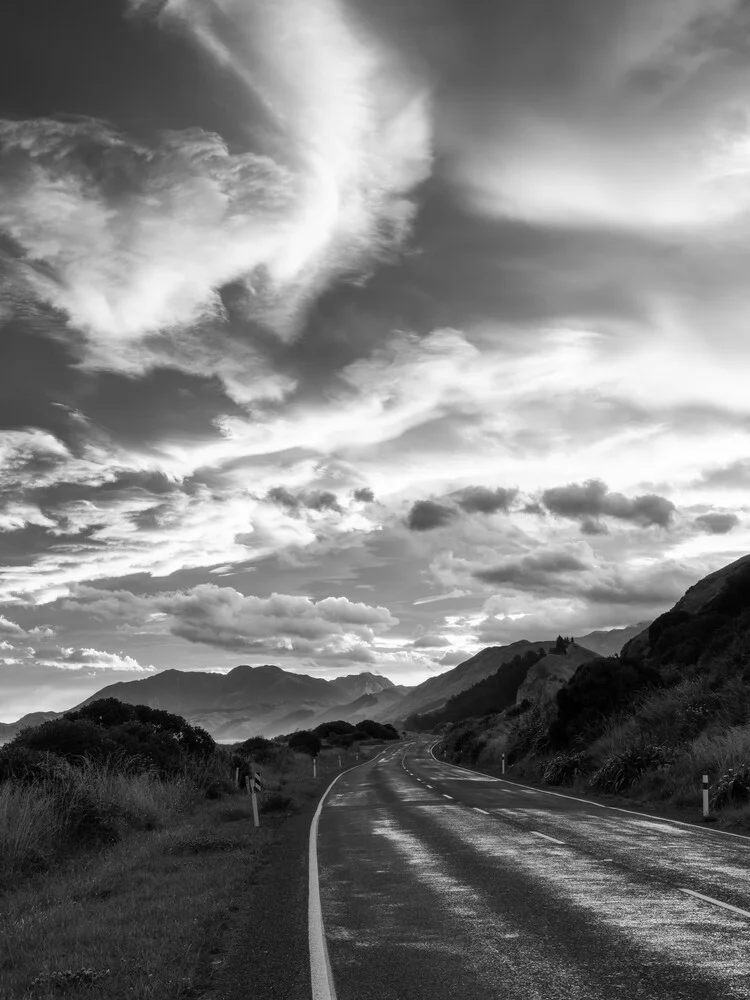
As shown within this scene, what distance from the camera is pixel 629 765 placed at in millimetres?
26875

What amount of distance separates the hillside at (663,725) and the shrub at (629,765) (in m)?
0.04

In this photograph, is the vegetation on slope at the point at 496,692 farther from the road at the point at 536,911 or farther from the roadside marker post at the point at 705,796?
the road at the point at 536,911

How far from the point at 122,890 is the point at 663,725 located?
70.9ft

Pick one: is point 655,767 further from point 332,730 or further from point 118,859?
point 332,730

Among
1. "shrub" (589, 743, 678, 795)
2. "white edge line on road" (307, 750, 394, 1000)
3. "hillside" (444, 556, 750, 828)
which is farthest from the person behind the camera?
"shrub" (589, 743, 678, 795)

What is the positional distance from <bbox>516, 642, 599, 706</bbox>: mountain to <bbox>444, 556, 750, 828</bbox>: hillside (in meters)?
25.3

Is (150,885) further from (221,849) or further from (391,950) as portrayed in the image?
(391,950)

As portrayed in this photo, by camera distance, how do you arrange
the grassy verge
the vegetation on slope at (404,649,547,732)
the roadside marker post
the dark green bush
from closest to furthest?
the dark green bush
the roadside marker post
the grassy verge
the vegetation on slope at (404,649,547,732)

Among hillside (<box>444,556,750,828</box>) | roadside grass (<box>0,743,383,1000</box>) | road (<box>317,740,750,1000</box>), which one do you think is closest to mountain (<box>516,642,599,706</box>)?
hillside (<box>444,556,750,828</box>)

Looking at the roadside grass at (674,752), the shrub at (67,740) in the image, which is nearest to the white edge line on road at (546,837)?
the roadside grass at (674,752)

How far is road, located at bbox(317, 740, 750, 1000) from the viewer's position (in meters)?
6.50

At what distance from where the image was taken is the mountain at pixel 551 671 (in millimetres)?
75125

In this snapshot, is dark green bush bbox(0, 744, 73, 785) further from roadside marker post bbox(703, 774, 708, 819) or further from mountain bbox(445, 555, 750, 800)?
mountain bbox(445, 555, 750, 800)

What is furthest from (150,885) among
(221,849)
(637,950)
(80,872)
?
(637,950)
